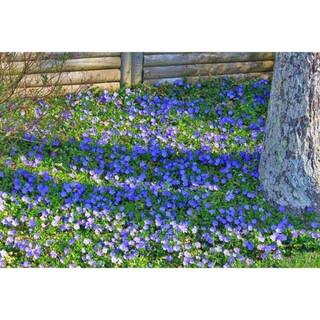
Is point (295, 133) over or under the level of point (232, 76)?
under

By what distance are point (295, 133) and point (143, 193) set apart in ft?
3.91

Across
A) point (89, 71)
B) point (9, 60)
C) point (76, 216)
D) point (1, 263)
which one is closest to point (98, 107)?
point (89, 71)

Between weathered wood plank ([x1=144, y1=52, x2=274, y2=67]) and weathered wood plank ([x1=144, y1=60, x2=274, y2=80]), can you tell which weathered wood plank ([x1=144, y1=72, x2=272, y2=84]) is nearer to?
weathered wood plank ([x1=144, y1=60, x2=274, y2=80])

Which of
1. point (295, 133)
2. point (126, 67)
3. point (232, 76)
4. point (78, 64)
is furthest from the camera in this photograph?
point (232, 76)

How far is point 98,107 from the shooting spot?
6.32 meters

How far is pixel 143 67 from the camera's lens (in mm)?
6707

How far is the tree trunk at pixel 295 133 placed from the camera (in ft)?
15.8

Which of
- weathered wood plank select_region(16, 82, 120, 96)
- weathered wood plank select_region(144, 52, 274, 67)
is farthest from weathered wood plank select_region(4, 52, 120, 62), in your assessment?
weathered wood plank select_region(144, 52, 274, 67)

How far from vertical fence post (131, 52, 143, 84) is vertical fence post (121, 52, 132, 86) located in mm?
34

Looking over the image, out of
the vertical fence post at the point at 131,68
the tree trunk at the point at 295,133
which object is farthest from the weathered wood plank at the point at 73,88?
the tree trunk at the point at 295,133

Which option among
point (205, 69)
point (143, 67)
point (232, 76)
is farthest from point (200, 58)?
point (143, 67)

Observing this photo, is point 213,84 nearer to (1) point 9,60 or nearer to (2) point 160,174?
(2) point 160,174

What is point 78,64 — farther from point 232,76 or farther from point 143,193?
point 143,193

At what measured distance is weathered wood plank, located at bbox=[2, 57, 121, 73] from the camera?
6164 millimetres
